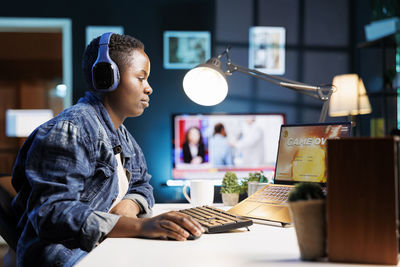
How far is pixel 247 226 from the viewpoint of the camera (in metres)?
1.08

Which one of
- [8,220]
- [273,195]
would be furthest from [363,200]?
[8,220]

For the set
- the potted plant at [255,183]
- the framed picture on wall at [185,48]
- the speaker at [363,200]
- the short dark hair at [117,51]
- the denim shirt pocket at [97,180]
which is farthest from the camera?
the framed picture on wall at [185,48]

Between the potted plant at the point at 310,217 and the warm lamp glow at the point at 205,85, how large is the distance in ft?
2.82

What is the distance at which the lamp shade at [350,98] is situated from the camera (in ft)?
11.4

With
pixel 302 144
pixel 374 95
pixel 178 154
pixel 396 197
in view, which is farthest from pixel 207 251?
pixel 374 95

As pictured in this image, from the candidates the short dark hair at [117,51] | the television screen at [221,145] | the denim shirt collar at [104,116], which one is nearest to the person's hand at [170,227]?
the denim shirt collar at [104,116]

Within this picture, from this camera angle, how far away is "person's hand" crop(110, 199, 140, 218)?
4.31 feet

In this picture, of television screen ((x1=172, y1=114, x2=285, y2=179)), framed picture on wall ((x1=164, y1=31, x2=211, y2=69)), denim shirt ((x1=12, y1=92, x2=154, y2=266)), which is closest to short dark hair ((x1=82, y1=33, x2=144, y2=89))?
denim shirt ((x1=12, y1=92, x2=154, y2=266))

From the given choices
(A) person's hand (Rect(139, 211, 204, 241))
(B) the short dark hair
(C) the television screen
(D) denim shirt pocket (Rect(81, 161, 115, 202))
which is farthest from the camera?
(C) the television screen

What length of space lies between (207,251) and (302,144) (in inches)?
25.9

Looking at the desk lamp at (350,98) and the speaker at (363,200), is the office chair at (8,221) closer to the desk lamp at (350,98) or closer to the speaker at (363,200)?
the speaker at (363,200)

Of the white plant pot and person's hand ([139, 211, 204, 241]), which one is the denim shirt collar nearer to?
person's hand ([139, 211, 204, 241])

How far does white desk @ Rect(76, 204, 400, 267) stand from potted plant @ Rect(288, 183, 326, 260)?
0.10ft

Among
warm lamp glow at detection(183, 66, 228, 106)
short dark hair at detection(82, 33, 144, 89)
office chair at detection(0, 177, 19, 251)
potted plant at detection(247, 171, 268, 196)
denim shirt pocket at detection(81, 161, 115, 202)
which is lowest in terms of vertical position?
office chair at detection(0, 177, 19, 251)
